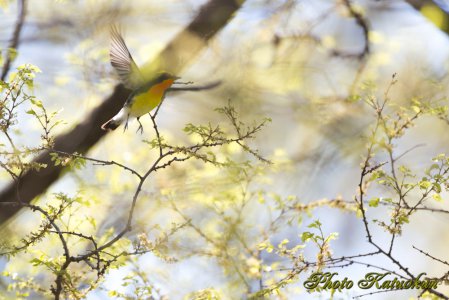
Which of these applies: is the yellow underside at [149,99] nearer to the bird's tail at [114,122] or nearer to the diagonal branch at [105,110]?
the bird's tail at [114,122]

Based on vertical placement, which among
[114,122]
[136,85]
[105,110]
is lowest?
[114,122]

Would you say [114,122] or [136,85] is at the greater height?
[136,85]

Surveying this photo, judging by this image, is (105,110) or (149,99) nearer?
(149,99)

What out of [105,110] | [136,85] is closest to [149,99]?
[136,85]

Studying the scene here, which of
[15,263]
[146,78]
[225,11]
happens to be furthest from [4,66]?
[225,11]

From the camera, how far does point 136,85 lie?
161 centimetres

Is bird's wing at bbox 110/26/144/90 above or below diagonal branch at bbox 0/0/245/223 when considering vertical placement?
below

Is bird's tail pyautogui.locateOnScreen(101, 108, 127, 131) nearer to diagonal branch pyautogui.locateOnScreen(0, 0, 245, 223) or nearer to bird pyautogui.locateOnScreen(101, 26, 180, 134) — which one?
bird pyautogui.locateOnScreen(101, 26, 180, 134)

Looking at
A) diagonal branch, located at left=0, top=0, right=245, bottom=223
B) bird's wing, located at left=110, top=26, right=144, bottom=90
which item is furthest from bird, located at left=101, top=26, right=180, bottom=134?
diagonal branch, located at left=0, top=0, right=245, bottom=223

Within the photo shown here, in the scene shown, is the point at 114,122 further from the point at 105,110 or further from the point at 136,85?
the point at 105,110

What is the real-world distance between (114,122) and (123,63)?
183 millimetres

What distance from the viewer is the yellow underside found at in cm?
154

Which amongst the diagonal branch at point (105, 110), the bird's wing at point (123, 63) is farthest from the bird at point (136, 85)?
the diagonal branch at point (105, 110)

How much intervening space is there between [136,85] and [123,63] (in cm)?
10
